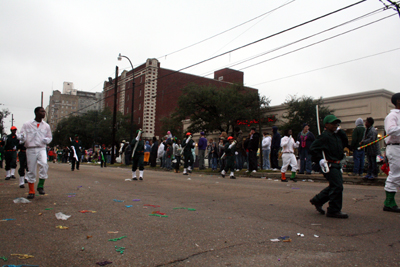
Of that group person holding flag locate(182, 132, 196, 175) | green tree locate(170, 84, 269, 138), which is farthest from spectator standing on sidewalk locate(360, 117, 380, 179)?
green tree locate(170, 84, 269, 138)

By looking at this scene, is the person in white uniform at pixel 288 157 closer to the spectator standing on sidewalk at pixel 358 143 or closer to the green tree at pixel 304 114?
the spectator standing on sidewalk at pixel 358 143

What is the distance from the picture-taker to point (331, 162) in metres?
5.13

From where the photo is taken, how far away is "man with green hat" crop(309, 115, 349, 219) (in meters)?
4.98

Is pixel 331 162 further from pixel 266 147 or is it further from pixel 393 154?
pixel 266 147

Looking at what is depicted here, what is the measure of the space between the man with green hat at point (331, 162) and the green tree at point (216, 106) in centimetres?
3063

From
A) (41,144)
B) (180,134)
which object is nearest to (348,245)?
(41,144)

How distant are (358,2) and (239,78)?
5691 centimetres

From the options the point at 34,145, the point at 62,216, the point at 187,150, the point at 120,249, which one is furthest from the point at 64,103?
the point at 120,249

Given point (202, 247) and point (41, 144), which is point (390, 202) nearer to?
point (202, 247)

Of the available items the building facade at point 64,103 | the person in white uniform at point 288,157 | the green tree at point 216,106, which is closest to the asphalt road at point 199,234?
the person in white uniform at point 288,157

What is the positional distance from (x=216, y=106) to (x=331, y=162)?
3206 centimetres

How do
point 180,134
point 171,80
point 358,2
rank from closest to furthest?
point 358,2 → point 180,134 → point 171,80

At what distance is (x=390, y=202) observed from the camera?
18.0 ft

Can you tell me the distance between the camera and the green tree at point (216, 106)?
36.1 meters
